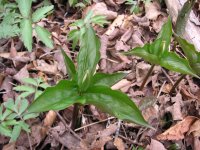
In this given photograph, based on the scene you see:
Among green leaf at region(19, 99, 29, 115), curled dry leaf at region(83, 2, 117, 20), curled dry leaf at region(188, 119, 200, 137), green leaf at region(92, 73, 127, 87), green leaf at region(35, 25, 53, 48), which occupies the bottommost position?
curled dry leaf at region(188, 119, 200, 137)

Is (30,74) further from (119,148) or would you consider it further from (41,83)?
(119,148)

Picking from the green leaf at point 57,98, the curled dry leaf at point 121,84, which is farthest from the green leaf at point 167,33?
the green leaf at point 57,98

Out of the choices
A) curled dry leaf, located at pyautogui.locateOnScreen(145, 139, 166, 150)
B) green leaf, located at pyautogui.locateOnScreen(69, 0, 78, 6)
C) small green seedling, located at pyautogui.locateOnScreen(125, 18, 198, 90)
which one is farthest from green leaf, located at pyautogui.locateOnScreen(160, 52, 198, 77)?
green leaf, located at pyautogui.locateOnScreen(69, 0, 78, 6)

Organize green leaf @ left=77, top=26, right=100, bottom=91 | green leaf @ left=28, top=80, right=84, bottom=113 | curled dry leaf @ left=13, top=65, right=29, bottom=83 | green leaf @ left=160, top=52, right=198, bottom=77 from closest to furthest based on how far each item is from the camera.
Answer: green leaf @ left=28, top=80, right=84, bottom=113 → green leaf @ left=77, top=26, right=100, bottom=91 → green leaf @ left=160, top=52, right=198, bottom=77 → curled dry leaf @ left=13, top=65, right=29, bottom=83

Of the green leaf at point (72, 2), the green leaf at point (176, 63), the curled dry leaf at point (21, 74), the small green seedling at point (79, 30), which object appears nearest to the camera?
the green leaf at point (176, 63)

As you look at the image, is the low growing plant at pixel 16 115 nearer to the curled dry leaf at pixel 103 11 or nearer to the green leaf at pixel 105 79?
the green leaf at pixel 105 79

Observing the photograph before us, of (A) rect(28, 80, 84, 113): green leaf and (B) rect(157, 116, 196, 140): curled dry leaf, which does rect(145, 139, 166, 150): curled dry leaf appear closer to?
(B) rect(157, 116, 196, 140): curled dry leaf
